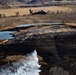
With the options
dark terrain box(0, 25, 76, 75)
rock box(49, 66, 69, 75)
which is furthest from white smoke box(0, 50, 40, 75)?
rock box(49, 66, 69, 75)

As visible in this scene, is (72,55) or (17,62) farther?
(72,55)

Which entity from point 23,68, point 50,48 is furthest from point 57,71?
point 23,68

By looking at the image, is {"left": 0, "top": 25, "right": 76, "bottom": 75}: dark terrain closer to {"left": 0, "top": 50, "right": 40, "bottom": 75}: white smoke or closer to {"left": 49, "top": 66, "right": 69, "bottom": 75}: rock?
{"left": 49, "top": 66, "right": 69, "bottom": 75}: rock

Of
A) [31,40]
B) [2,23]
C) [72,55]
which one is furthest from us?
[2,23]

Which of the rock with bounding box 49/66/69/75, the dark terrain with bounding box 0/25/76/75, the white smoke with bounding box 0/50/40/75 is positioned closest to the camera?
the white smoke with bounding box 0/50/40/75

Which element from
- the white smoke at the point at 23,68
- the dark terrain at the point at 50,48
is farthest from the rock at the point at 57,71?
the white smoke at the point at 23,68

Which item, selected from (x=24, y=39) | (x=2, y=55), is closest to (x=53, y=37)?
(x=24, y=39)

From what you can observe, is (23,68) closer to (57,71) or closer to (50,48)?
(57,71)

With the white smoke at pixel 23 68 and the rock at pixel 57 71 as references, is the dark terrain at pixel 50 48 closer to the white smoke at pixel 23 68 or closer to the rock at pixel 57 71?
the rock at pixel 57 71

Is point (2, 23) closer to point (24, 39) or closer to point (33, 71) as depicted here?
point (24, 39)
